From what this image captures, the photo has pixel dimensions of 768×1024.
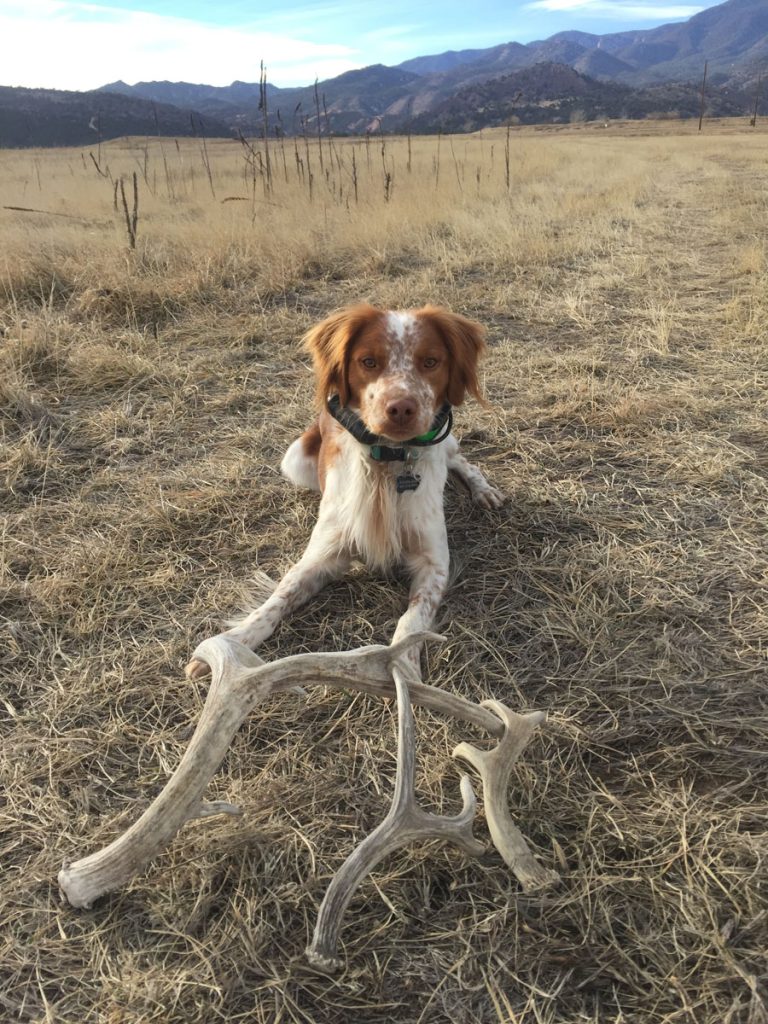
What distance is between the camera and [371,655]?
1606 mm

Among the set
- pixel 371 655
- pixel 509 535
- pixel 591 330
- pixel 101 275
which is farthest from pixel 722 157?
pixel 371 655

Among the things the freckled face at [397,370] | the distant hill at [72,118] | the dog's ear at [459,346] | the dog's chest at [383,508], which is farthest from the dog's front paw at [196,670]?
the distant hill at [72,118]

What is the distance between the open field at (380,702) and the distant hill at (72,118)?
49.1 meters

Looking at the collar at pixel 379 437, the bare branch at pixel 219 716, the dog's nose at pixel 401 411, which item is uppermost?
the dog's nose at pixel 401 411

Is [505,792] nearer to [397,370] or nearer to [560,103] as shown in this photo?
[397,370]

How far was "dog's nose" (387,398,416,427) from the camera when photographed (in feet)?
7.24

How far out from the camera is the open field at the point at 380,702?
4.38 ft

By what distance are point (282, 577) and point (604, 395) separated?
7.80ft

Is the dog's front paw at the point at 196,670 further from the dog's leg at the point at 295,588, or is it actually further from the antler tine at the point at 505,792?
the antler tine at the point at 505,792

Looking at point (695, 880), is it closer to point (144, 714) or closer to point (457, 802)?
point (457, 802)

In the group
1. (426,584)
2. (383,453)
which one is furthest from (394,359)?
(426,584)

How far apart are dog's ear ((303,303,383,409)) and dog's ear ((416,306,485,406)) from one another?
0.22m

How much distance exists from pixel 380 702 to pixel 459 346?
1.30 metres

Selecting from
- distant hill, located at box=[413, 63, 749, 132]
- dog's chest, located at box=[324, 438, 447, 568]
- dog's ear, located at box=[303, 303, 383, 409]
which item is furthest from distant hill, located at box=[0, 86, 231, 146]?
dog's chest, located at box=[324, 438, 447, 568]
